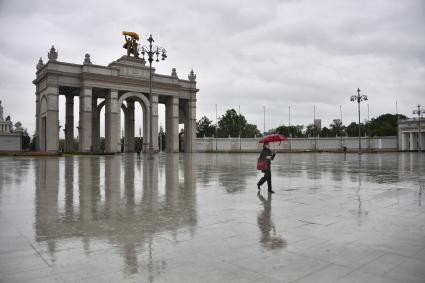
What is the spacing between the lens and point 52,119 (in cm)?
4738

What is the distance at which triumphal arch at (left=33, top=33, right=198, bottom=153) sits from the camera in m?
47.7

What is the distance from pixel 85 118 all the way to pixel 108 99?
16.4ft

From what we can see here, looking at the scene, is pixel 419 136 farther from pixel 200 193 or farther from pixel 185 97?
pixel 200 193

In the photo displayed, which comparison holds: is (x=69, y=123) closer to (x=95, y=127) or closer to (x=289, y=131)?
(x=95, y=127)

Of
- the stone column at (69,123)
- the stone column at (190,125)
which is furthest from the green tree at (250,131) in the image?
the stone column at (69,123)

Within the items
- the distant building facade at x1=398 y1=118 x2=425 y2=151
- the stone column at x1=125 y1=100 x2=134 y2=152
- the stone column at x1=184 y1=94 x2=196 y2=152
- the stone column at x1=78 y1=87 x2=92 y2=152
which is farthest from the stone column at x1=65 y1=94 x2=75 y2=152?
the distant building facade at x1=398 y1=118 x2=425 y2=151

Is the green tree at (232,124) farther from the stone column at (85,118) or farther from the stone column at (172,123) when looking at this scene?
the stone column at (85,118)

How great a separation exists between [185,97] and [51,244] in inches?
2286

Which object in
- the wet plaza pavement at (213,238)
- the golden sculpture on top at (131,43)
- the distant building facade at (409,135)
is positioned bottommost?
the wet plaza pavement at (213,238)

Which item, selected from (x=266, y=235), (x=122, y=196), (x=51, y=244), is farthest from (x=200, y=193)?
(x=51, y=244)

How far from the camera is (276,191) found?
10.0 metres

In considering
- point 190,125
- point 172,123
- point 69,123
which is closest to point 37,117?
point 69,123

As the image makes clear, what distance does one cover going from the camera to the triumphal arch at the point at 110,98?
4766 cm

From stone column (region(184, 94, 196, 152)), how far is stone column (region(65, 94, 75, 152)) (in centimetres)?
1987
